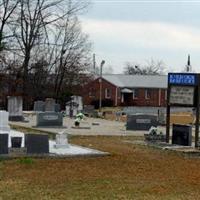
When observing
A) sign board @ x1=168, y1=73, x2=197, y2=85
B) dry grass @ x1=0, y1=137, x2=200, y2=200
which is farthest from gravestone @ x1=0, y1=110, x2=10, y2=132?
dry grass @ x1=0, y1=137, x2=200, y2=200

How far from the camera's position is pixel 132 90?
289 feet

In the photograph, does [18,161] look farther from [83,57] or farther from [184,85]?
[83,57]

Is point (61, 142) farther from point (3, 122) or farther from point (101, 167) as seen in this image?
point (3, 122)

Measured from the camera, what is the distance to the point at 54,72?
A: 6134cm

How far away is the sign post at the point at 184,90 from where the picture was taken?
19.1m

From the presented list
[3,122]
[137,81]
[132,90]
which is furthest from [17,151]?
[137,81]

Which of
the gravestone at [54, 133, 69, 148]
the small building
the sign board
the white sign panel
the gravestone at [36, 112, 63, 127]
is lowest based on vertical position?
the gravestone at [54, 133, 69, 148]

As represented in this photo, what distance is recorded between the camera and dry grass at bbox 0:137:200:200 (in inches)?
395

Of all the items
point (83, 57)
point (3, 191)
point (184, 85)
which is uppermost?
point (83, 57)

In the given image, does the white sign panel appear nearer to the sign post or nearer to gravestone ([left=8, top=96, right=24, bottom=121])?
the sign post

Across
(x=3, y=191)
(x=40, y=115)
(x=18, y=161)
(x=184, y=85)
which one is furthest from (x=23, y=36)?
(x=3, y=191)

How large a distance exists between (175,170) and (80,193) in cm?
403

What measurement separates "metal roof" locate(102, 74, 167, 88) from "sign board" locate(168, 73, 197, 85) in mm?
66843

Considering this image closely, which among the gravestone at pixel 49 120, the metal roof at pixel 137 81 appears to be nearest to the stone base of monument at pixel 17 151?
the gravestone at pixel 49 120
